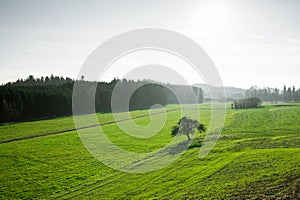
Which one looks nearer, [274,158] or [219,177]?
[219,177]

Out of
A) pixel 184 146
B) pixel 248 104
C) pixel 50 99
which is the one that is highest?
pixel 50 99

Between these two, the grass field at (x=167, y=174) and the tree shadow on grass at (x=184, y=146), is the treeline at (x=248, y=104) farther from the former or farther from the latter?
the tree shadow on grass at (x=184, y=146)

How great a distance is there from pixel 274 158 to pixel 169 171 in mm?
13741

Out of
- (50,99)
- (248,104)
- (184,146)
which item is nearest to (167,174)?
(184,146)

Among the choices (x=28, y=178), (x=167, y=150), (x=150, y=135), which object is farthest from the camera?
(x=150, y=135)

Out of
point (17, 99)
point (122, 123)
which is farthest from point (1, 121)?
point (122, 123)

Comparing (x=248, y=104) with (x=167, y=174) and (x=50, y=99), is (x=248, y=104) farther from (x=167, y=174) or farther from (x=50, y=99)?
(x=167, y=174)

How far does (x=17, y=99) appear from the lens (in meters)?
106

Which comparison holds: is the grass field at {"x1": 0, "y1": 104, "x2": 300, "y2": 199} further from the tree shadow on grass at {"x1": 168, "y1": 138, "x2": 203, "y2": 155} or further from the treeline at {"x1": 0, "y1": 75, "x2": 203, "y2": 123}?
the treeline at {"x1": 0, "y1": 75, "x2": 203, "y2": 123}

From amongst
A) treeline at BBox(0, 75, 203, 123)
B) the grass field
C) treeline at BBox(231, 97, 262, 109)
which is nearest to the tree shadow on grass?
the grass field

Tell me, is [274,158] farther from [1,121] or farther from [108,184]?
[1,121]

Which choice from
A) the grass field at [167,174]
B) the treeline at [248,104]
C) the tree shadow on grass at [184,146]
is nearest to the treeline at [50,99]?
the treeline at [248,104]

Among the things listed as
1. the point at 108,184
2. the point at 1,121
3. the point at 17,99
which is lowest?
the point at 108,184

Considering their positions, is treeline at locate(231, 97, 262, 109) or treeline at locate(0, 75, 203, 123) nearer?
treeline at locate(0, 75, 203, 123)
